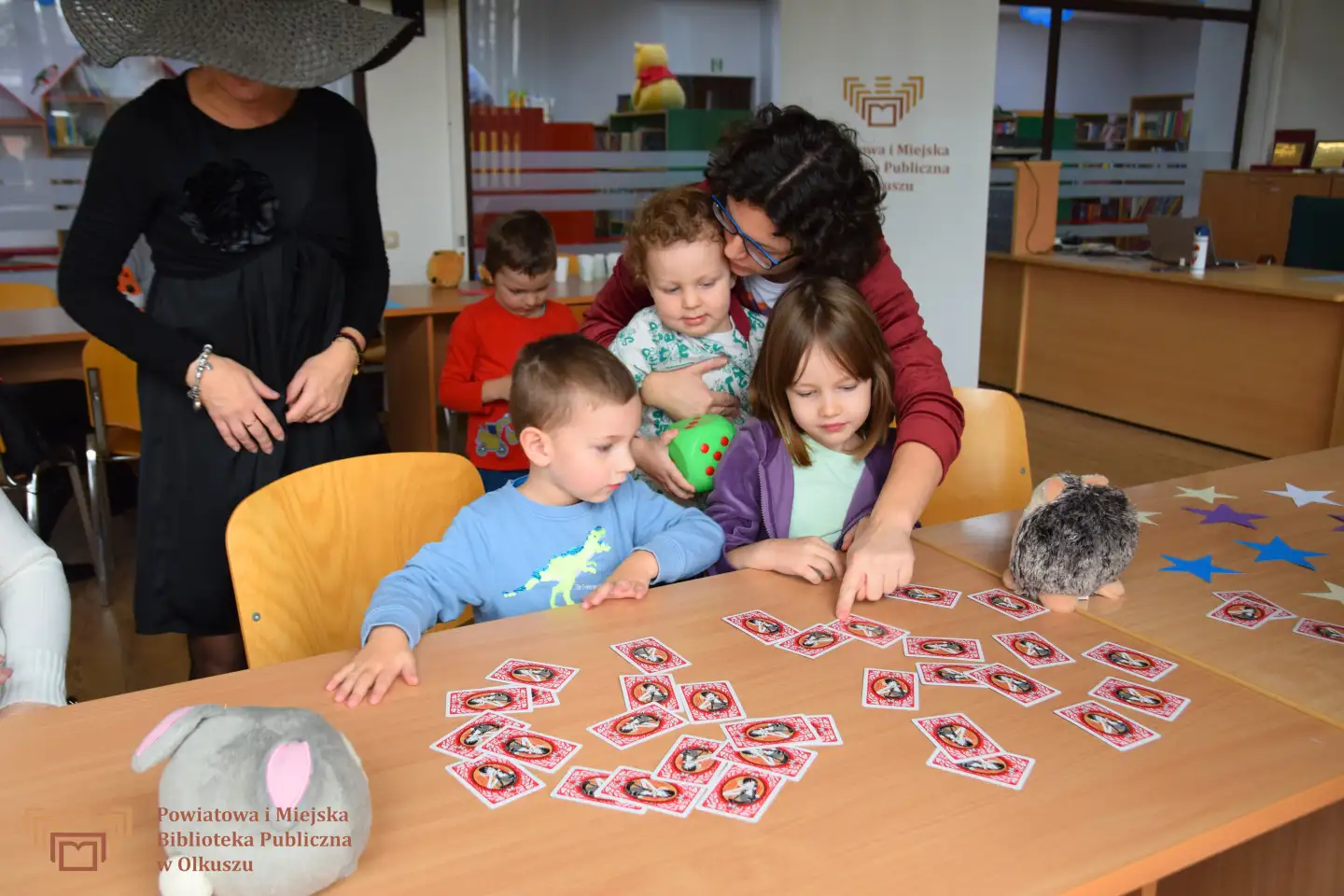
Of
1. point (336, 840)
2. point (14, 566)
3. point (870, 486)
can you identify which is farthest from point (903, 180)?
point (336, 840)

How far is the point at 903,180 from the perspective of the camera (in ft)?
14.0

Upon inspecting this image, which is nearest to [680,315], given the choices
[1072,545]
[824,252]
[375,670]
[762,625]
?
[824,252]

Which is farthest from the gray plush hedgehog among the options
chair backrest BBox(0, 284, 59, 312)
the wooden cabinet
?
the wooden cabinet

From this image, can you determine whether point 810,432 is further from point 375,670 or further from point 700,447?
point 375,670

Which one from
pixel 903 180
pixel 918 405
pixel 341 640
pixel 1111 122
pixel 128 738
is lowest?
pixel 341 640

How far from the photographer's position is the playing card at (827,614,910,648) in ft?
4.34

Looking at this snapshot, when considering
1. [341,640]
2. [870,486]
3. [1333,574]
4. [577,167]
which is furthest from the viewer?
[577,167]

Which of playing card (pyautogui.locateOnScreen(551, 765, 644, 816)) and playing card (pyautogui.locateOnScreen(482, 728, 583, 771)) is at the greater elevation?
playing card (pyautogui.locateOnScreen(482, 728, 583, 771))

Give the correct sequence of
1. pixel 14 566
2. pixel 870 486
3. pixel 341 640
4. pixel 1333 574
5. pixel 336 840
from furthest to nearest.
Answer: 1. pixel 870 486
2. pixel 341 640
3. pixel 1333 574
4. pixel 14 566
5. pixel 336 840

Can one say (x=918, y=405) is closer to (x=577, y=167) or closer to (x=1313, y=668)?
(x=1313, y=668)

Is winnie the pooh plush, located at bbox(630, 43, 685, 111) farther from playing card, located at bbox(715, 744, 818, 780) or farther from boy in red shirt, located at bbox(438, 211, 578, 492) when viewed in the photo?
playing card, located at bbox(715, 744, 818, 780)

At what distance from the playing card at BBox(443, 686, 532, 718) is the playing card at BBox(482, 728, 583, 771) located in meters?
0.05

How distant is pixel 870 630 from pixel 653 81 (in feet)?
17.5

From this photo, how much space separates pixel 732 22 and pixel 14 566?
5693 mm
